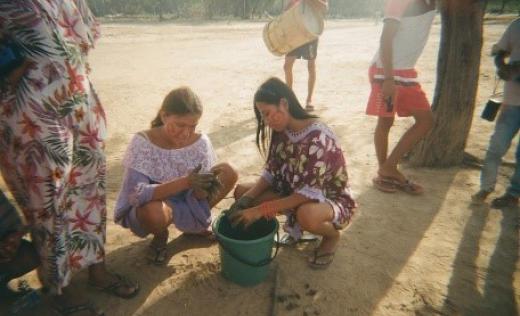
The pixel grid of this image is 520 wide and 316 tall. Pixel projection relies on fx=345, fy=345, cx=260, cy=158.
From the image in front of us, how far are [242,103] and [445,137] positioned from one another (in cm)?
304

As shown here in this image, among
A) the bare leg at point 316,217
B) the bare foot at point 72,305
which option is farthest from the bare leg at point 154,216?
the bare leg at point 316,217

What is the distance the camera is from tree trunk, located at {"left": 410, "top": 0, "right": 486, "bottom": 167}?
9.66 feet

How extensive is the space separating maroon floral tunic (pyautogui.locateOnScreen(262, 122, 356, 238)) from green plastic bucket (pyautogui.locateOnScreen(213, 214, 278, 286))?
26cm

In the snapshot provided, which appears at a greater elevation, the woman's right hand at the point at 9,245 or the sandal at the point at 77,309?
the woman's right hand at the point at 9,245

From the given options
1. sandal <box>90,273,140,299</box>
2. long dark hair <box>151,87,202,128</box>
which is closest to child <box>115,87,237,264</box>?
long dark hair <box>151,87,202,128</box>

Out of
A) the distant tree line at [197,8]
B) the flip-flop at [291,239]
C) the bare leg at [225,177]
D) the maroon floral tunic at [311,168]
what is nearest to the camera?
the maroon floral tunic at [311,168]

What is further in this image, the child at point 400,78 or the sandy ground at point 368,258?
the child at point 400,78

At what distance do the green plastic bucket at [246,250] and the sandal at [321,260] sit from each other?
12.2 inches

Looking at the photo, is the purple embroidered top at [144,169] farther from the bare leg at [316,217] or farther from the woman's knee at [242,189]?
the bare leg at [316,217]

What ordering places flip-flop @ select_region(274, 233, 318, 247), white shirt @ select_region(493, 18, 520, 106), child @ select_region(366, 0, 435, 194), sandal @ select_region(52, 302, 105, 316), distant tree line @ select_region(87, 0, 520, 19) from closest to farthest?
sandal @ select_region(52, 302, 105, 316), flip-flop @ select_region(274, 233, 318, 247), white shirt @ select_region(493, 18, 520, 106), child @ select_region(366, 0, 435, 194), distant tree line @ select_region(87, 0, 520, 19)

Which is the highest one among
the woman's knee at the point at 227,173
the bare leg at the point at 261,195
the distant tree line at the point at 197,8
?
the distant tree line at the point at 197,8

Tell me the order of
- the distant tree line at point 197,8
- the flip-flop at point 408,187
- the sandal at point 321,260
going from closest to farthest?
the sandal at point 321,260, the flip-flop at point 408,187, the distant tree line at point 197,8

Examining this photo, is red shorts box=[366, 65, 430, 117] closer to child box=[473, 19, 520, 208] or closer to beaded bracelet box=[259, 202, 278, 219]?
child box=[473, 19, 520, 208]

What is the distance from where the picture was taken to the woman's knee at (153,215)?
1.92m
